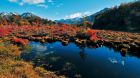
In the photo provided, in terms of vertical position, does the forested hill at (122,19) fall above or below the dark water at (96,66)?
above

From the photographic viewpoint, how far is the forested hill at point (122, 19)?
11062 cm

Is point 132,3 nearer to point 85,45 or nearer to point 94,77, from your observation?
point 85,45

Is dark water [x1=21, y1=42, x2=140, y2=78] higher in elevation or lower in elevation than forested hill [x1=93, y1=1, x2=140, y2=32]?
lower

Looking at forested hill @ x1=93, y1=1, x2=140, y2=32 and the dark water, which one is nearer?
the dark water

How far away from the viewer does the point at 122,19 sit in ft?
393

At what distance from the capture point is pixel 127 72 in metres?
32.8

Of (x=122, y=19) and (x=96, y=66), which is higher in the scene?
(x=122, y=19)

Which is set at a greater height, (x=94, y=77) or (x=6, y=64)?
(x=6, y=64)

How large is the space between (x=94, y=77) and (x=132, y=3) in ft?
356

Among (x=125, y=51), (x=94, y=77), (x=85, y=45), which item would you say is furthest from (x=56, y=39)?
(x=94, y=77)

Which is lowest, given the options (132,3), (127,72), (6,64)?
(127,72)

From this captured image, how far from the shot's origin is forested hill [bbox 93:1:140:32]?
4355 inches

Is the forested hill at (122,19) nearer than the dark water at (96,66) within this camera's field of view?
No

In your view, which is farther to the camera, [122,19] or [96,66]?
[122,19]
